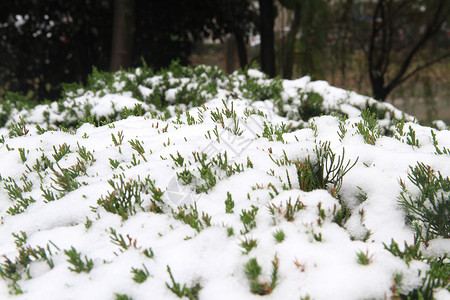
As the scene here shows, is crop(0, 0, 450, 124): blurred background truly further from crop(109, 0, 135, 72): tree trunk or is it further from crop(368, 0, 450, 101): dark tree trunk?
crop(109, 0, 135, 72): tree trunk

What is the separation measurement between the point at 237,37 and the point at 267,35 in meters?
2.11

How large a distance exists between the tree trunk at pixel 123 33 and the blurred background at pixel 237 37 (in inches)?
37.9

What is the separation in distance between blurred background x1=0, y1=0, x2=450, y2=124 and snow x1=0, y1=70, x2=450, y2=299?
572 cm

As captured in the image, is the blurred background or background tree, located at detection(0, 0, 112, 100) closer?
the blurred background

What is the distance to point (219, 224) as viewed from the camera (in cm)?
196

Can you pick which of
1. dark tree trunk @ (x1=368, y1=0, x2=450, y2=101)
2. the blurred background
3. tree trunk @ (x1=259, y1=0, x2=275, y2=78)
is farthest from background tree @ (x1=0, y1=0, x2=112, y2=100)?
dark tree trunk @ (x1=368, y1=0, x2=450, y2=101)

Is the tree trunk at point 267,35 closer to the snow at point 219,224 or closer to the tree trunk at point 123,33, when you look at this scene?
the tree trunk at point 123,33

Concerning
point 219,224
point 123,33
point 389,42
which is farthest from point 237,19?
point 219,224

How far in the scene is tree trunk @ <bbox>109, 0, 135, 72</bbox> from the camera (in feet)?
23.3

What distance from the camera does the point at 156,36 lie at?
9547 millimetres

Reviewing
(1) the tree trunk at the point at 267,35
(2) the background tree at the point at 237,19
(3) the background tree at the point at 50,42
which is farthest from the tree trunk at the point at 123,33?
(2) the background tree at the point at 237,19

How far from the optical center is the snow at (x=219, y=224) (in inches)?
63.9

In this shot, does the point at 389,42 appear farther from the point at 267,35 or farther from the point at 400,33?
the point at 267,35

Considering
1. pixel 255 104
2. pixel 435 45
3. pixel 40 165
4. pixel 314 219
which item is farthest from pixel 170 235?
pixel 435 45
